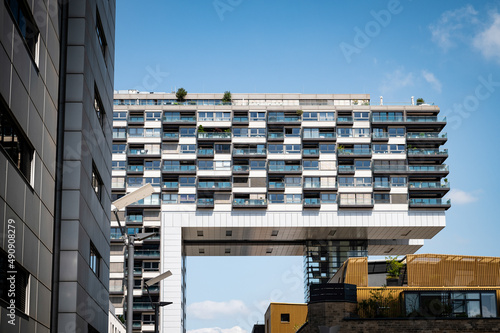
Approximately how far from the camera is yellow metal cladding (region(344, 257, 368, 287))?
4672 cm

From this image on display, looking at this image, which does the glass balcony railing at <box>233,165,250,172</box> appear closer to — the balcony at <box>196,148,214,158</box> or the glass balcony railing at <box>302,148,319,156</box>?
the balcony at <box>196,148,214,158</box>

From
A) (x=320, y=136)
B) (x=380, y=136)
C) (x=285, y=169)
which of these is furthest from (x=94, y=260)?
(x=380, y=136)

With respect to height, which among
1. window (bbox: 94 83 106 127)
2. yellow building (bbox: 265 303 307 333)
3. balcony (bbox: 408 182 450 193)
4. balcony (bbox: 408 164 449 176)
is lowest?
yellow building (bbox: 265 303 307 333)

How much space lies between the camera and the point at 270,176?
101312 mm

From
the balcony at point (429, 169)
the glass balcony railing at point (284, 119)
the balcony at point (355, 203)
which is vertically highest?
the glass balcony railing at point (284, 119)

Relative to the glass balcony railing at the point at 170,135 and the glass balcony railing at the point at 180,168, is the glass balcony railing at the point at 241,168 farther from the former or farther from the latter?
the glass balcony railing at the point at 170,135

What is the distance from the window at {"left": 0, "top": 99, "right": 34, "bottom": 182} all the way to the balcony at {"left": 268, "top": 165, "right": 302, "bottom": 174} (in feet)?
249

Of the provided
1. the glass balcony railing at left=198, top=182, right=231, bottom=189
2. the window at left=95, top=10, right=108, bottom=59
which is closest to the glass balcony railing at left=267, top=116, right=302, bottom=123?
the glass balcony railing at left=198, top=182, right=231, bottom=189

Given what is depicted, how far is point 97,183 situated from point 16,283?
14.7m

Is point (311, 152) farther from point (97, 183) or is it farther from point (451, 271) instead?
point (97, 183)

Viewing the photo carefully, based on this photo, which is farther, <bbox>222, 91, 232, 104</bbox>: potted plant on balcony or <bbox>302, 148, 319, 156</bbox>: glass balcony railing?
<bbox>222, 91, 232, 104</bbox>: potted plant on balcony

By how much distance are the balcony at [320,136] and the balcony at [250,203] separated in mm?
10493

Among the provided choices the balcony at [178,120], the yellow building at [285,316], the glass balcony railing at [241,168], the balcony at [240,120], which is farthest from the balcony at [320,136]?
the yellow building at [285,316]

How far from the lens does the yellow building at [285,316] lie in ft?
255
